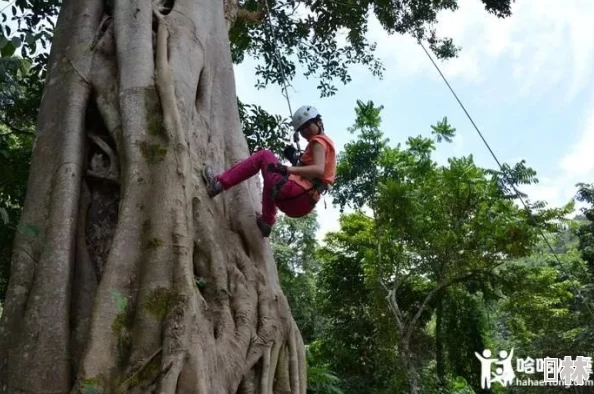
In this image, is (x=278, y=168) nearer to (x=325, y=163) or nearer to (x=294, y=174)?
(x=294, y=174)

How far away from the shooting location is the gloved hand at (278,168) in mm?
3076

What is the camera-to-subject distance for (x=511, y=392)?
14.5m

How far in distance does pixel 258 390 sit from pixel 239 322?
308 millimetres

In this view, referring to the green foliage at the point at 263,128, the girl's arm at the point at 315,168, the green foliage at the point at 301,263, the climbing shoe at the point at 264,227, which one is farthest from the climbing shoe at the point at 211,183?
the green foliage at the point at 301,263

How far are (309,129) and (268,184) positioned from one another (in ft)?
1.33

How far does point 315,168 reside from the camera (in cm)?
311

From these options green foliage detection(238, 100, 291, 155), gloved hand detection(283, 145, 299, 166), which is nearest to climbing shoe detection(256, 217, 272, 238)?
gloved hand detection(283, 145, 299, 166)

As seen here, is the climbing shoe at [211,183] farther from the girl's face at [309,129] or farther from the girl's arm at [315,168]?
the girl's face at [309,129]

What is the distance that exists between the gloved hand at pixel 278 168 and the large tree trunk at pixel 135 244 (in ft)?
0.82

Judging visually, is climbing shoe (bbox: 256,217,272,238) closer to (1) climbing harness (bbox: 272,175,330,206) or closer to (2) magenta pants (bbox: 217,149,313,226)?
(2) magenta pants (bbox: 217,149,313,226)

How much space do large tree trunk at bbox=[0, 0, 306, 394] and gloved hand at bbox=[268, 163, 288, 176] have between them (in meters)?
0.25

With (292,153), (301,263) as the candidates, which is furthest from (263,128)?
(301,263)

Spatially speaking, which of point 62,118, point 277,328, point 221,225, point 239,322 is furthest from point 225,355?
point 62,118

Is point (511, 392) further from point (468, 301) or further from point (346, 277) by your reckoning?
point (346, 277)
